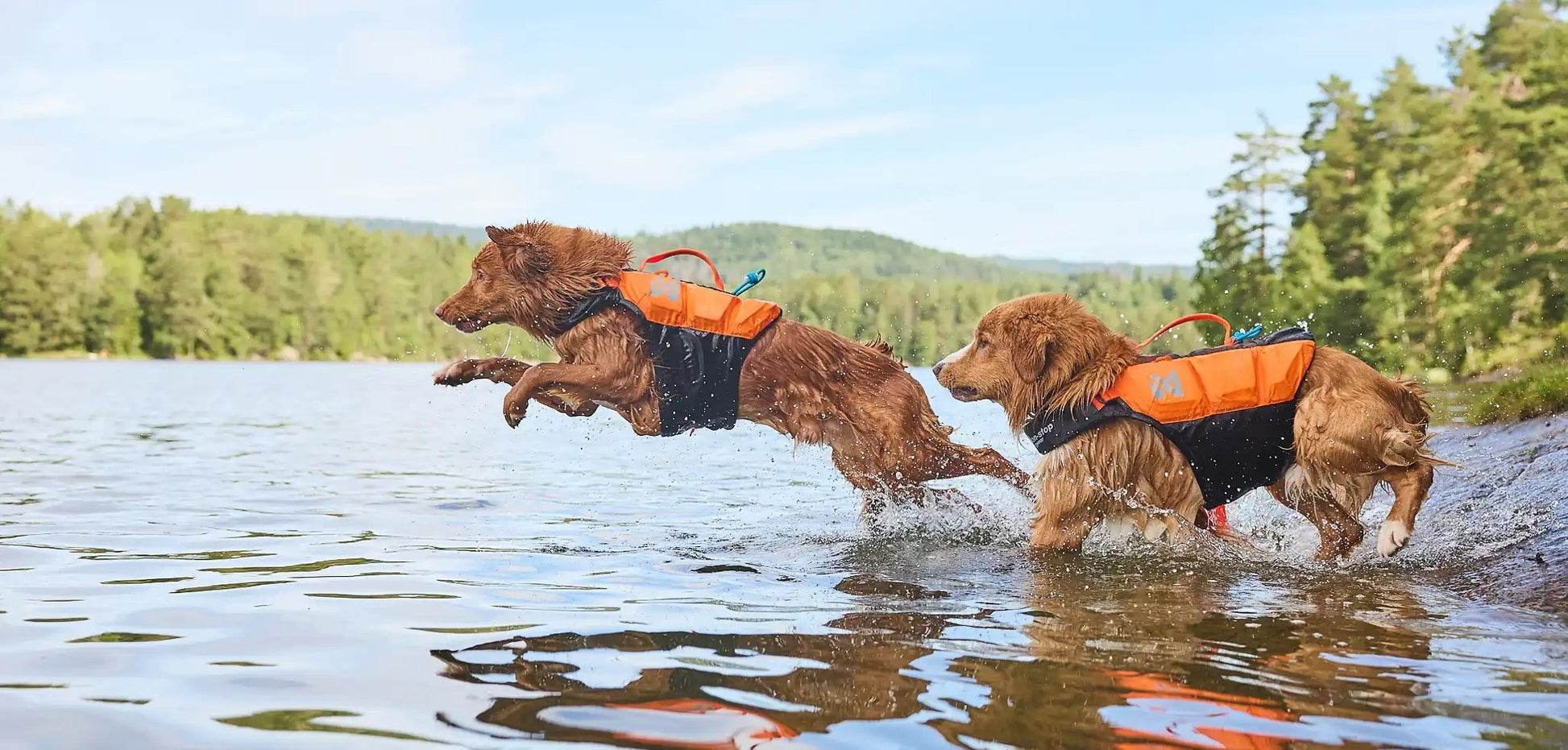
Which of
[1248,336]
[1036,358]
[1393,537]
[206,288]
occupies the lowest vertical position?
[1393,537]

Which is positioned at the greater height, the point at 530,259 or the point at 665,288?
the point at 530,259

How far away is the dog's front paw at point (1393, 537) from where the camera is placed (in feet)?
22.7

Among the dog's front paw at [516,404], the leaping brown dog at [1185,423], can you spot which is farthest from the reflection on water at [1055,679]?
the dog's front paw at [516,404]

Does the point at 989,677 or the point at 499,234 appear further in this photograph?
the point at 499,234

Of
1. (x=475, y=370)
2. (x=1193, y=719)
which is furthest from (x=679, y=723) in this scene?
(x=475, y=370)

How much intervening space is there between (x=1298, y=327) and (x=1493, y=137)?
4692 cm

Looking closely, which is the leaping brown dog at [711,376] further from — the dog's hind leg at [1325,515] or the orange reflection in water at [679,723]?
the orange reflection in water at [679,723]

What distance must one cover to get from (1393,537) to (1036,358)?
85.1 inches

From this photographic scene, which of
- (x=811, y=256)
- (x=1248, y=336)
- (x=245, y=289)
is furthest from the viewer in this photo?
(x=811, y=256)

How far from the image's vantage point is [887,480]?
28.5ft

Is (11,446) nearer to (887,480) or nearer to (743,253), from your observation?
(887,480)

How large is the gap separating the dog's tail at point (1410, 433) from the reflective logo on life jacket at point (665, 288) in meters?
4.49

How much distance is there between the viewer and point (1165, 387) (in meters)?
7.33

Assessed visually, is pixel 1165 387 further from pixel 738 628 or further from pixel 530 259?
pixel 530 259
